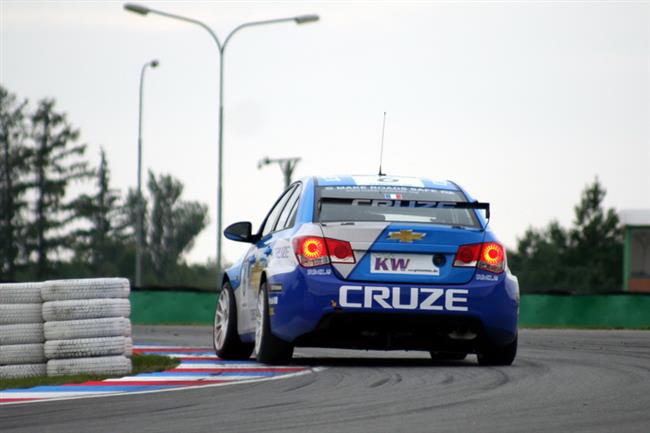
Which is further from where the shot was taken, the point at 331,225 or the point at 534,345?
the point at 534,345

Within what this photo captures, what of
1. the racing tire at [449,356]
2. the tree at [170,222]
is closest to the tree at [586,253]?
the tree at [170,222]

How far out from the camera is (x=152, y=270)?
11038 centimetres

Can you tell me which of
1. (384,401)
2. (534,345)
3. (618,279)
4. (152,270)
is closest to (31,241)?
(152,270)

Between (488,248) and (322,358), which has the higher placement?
(488,248)

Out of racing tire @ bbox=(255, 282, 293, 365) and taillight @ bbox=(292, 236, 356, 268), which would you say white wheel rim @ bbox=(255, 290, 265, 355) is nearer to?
racing tire @ bbox=(255, 282, 293, 365)

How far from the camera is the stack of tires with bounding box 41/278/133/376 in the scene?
10.7 meters

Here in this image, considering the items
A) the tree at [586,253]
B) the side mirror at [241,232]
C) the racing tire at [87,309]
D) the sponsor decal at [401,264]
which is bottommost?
the tree at [586,253]

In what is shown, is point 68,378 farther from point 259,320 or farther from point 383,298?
point 383,298

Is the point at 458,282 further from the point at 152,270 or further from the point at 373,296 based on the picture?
the point at 152,270

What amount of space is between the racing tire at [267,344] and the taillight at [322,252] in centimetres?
64

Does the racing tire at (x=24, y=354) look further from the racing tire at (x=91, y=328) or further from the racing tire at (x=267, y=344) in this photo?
the racing tire at (x=267, y=344)

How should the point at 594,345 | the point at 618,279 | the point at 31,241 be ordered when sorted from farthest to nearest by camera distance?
1. the point at 618,279
2. the point at 31,241
3. the point at 594,345

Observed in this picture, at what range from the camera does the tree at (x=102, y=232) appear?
98812mm

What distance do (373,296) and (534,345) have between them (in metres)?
4.73
